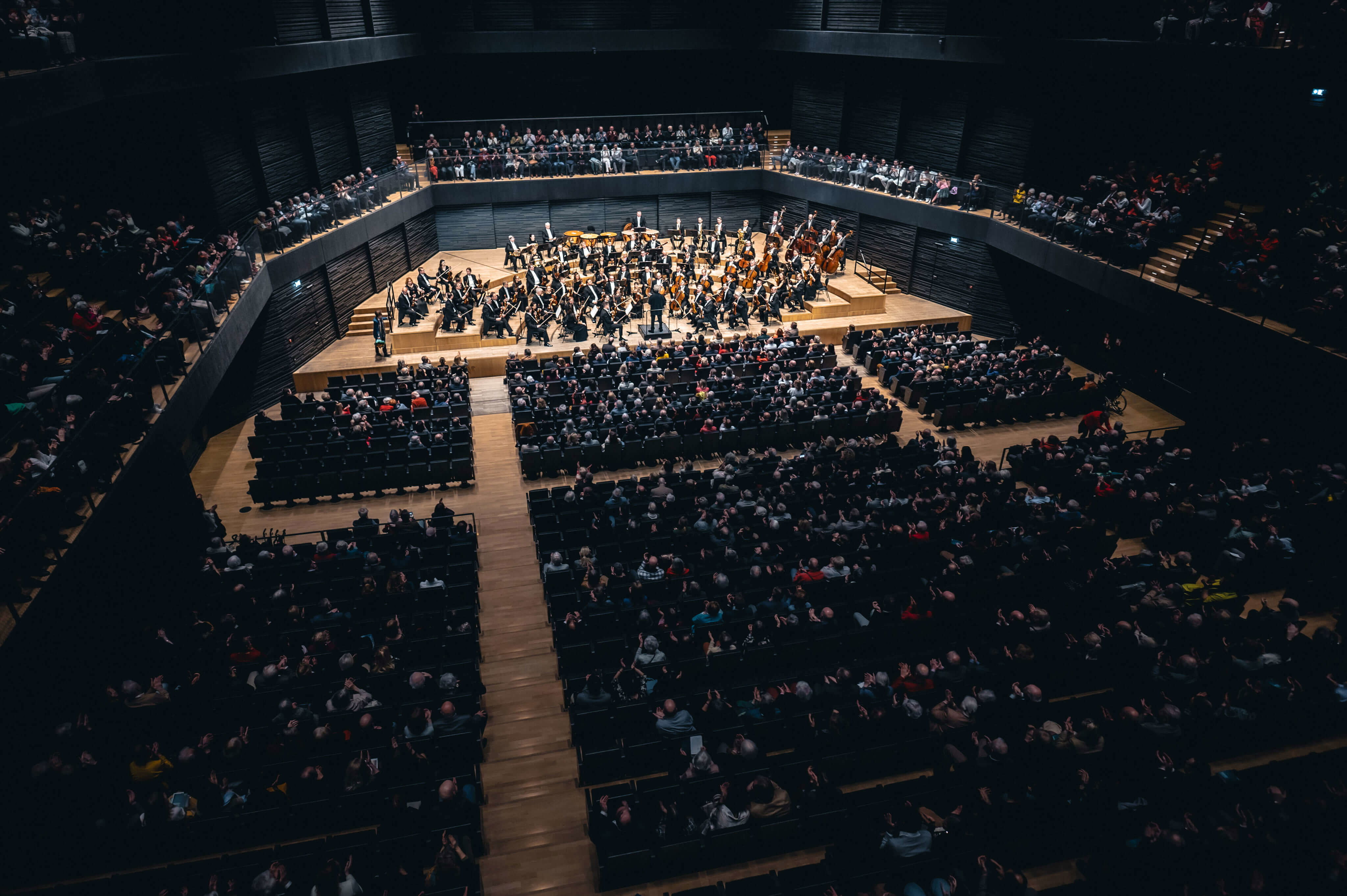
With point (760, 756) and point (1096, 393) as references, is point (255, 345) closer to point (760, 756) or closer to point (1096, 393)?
A: point (760, 756)

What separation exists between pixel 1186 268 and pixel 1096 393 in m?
3.86

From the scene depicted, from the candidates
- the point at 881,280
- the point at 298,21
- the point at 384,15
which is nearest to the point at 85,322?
the point at 298,21

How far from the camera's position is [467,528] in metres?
13.5

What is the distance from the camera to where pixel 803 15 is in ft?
89.2

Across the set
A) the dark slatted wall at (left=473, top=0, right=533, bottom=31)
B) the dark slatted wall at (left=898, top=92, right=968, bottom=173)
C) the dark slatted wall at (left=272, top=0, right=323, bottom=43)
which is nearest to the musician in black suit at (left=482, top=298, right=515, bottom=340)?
the dark slatted wall at (left=272, top=0, right=323, bottom=43)

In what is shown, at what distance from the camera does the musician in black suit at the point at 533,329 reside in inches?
856

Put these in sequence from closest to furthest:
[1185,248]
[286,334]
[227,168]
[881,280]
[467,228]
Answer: [1185,248], [227,168], [286,334], [881,280], [467,228]

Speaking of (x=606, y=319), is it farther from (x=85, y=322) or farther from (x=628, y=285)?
(x=85, y=322)

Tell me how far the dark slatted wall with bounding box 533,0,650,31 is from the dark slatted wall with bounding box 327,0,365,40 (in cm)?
695

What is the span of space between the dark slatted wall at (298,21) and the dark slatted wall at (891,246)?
61.2 feet

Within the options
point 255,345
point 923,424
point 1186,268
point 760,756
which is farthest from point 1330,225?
point 255,345

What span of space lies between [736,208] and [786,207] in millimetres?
2049

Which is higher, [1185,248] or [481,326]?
[1185,248]

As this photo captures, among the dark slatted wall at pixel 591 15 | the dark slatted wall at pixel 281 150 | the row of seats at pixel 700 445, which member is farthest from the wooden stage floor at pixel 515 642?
the dark slatted wall at pixel 591 15
